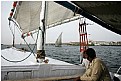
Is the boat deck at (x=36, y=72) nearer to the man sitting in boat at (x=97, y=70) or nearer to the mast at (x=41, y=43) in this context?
the mast at (x=41, y=43)

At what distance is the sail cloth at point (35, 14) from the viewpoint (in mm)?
6617

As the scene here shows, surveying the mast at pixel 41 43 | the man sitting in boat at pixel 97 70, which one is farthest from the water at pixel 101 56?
the man sitting in boat at pixel 97 70

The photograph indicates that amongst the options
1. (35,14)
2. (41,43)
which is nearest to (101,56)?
(35,14)

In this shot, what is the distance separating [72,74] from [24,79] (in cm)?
Answer: 127

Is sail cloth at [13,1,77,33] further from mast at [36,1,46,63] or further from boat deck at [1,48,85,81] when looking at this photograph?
boat deck at [1,48,85,81]

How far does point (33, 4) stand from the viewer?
23.6 feet

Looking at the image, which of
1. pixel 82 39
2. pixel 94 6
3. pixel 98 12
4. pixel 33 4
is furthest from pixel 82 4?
pixel 33 4

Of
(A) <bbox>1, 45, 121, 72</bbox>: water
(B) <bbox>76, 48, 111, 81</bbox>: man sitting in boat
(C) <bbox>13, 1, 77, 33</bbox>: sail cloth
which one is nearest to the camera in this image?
(B) <bbox>76, 48, 111, 81</bbox>: man sitting in boat

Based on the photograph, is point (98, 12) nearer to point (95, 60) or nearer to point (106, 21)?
point (106, 21)

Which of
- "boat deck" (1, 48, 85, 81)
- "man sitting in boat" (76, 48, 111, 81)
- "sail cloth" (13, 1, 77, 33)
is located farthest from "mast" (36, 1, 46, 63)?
"man sitting in boat" (76, 48, 111, 81)

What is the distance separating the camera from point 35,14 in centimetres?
768

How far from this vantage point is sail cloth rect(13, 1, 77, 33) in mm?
6617

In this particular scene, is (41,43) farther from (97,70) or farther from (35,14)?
(35,14)

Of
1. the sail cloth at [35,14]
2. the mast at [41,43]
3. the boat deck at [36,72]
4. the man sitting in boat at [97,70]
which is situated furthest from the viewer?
the sail cloth at [35,14]
